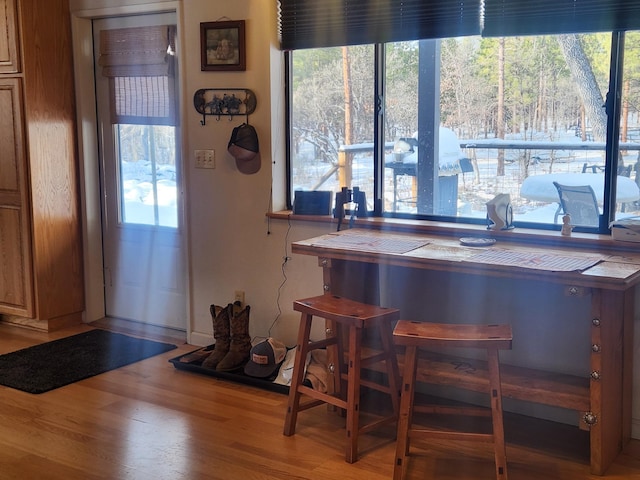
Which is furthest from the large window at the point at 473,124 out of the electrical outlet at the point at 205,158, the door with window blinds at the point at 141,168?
the door with window blinds at the point at 141,168

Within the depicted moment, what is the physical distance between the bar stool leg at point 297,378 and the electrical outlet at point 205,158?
4.49 ft

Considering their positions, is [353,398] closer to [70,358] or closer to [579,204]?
[579,204]

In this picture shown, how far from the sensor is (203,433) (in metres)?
3.21

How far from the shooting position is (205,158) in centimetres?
421

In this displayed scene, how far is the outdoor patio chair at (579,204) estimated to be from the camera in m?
3.28

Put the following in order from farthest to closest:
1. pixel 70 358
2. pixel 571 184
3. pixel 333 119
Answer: pixel 70 358
pixel 333 119
pixel 571 184

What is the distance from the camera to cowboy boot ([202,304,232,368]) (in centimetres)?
397

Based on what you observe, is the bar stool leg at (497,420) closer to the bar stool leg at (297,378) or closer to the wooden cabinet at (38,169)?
the bar stool leg at (297,378)

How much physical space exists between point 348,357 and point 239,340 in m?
0.92

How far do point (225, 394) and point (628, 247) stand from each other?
1.91m

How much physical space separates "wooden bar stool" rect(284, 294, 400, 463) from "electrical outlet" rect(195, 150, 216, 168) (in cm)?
127

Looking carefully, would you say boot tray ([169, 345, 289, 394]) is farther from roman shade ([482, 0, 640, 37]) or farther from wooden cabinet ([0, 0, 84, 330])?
roman shade ([482, 0, 640, 37])

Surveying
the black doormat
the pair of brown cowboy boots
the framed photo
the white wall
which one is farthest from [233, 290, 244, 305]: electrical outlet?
the framed photo

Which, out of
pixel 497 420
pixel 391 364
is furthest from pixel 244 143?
pixel 497 420
